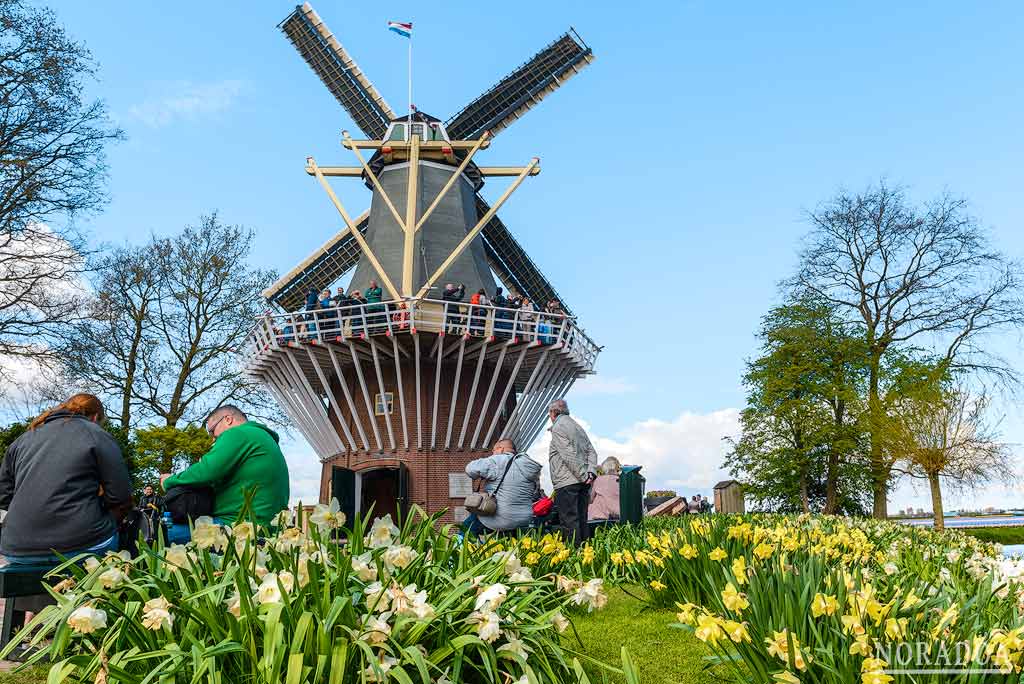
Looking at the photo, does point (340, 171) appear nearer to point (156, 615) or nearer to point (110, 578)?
point (110, 578)

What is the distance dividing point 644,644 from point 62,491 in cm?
342

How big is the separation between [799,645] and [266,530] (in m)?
2.23

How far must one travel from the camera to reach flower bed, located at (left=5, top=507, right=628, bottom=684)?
2613 millimetres

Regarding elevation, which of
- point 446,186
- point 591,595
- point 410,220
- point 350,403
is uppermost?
point 446,186

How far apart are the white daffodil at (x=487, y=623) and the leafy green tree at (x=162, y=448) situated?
20879 millimetres

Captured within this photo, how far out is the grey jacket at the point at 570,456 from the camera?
8.34 metres

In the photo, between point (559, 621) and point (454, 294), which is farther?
point (454, 294)

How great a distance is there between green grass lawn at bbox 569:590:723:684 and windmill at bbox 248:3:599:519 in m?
13.8

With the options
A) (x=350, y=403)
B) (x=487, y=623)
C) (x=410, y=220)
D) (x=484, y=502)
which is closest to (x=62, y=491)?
(x=487, y=623)

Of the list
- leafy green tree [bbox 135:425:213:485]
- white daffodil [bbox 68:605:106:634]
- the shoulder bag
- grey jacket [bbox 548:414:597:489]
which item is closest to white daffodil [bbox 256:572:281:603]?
white daffodil [bbox 68:605:106:634]

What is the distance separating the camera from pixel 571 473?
837 centimetres

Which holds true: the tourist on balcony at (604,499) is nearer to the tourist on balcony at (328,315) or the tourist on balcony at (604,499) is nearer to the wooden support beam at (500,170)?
the tourist on balcony at (328,315)

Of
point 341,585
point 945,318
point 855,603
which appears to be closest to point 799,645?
point 855,603

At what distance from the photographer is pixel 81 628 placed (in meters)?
2.79
